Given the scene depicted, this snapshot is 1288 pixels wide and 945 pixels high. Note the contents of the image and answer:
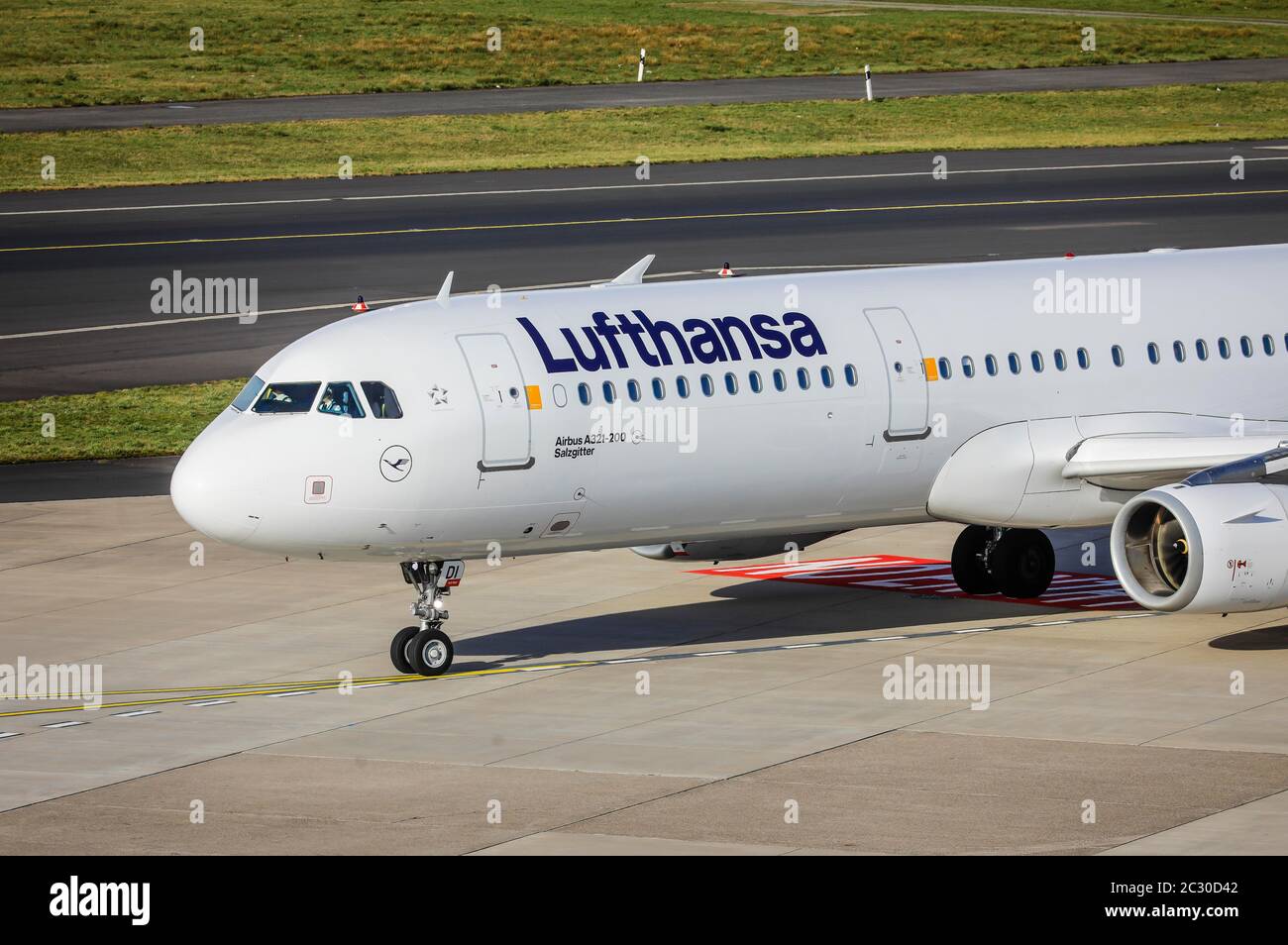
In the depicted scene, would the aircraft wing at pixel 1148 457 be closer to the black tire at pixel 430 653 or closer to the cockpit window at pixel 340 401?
the black tire at pixel 430 653

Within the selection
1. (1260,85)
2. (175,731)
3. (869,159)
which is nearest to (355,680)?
(175,731)

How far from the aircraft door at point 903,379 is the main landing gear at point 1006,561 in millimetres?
3185

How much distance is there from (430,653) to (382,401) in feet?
10.7

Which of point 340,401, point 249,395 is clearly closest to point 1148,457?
point 340,401

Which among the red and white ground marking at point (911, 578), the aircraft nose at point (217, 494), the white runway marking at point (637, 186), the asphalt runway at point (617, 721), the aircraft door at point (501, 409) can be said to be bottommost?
the asphalt runway at point (617, 721)

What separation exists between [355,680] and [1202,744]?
1026 centimetres

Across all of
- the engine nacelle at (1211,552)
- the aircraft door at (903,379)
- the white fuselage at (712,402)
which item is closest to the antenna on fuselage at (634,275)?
the white fuselage at (712,402)

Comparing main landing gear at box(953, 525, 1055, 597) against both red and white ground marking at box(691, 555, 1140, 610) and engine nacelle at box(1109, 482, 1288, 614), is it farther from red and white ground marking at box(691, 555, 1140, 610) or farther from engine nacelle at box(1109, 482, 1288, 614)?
engine nacelle at box(1109, 482, 1288, 614)

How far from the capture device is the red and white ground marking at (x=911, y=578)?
31922 millimetres

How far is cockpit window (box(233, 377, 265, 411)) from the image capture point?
2707 cm

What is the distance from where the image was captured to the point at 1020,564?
105 ft

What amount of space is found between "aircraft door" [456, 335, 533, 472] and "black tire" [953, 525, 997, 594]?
793 cm

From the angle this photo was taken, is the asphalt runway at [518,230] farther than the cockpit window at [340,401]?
Yes
